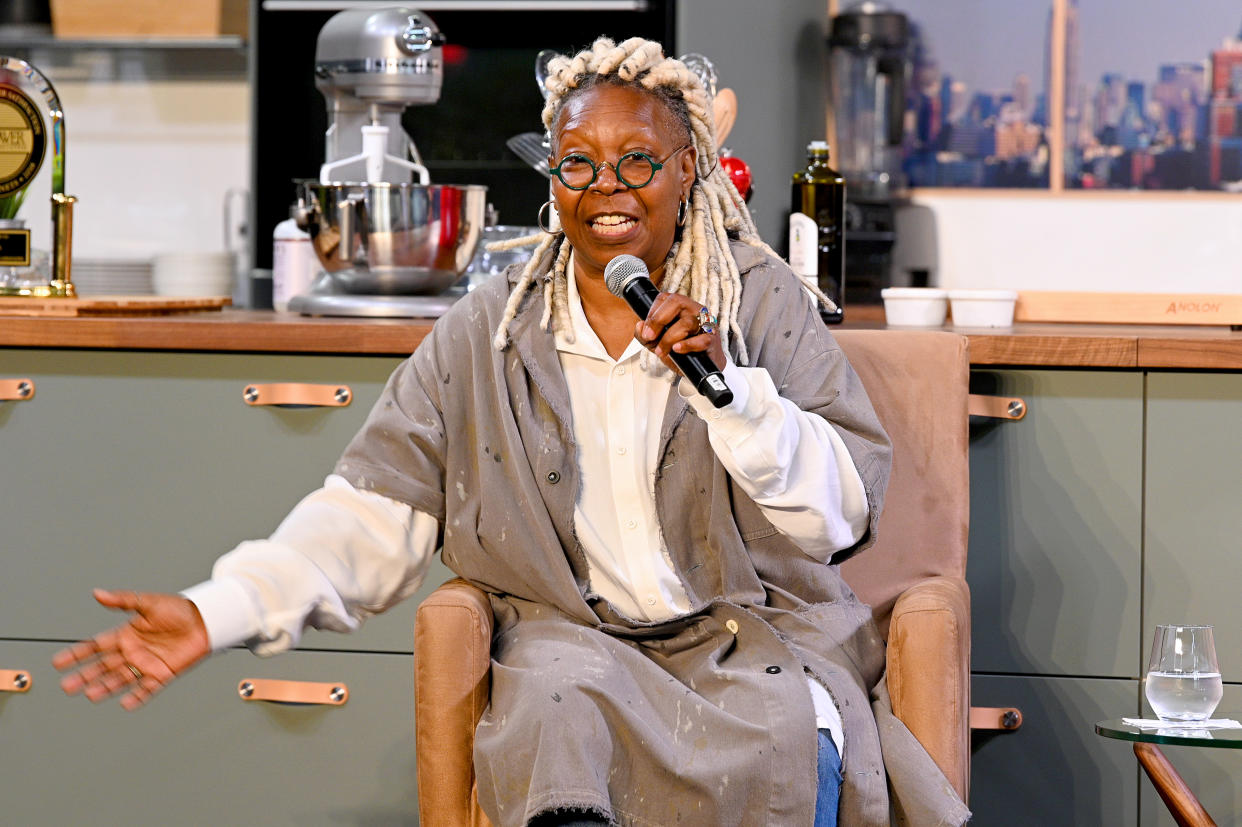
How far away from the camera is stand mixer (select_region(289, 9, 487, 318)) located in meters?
2.12

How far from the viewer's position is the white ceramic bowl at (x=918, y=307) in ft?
7.03

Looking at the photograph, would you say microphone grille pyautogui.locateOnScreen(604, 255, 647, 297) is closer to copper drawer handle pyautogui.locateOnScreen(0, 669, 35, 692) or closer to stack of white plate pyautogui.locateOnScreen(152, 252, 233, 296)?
copper drawer handle pyautogui.locateOnScreen(0, 669, 35, 692)

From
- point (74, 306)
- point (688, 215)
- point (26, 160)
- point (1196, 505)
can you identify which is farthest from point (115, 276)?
point (1196, 505)

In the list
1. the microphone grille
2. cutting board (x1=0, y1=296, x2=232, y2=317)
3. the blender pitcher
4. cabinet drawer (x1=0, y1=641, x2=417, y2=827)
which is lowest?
cabinet drawer (x1=0, y1=641, x2=417, y2=827)

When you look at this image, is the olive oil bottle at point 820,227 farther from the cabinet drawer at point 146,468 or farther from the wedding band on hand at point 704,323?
the wedding band on hand at point 704,323

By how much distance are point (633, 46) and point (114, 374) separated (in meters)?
0.88

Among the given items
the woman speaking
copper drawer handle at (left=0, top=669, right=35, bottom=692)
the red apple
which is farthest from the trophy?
the red apple

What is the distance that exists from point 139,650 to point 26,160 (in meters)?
1.11

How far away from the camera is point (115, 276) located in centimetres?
357

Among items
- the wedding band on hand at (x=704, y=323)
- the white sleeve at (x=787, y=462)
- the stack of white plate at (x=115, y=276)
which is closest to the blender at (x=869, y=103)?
the white sleeve at (x=787, y=462)

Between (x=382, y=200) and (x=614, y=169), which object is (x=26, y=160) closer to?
(x=382, y=200)

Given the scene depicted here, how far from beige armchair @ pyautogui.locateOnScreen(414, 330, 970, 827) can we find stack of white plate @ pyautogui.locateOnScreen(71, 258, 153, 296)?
2226mm

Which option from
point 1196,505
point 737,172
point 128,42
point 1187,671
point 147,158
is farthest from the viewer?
point 147,158

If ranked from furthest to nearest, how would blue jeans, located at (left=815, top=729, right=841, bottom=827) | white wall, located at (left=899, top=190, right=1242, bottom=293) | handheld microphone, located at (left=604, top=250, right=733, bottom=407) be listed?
1. white wall, located at (left=899, top=190, right=1242, bottom=293)
2. blue jeans, located at (left=815, top=729, right=841, bottom=827)
3. handheld microphone, located at (left=604, top=250, right=733, bottom=407)
